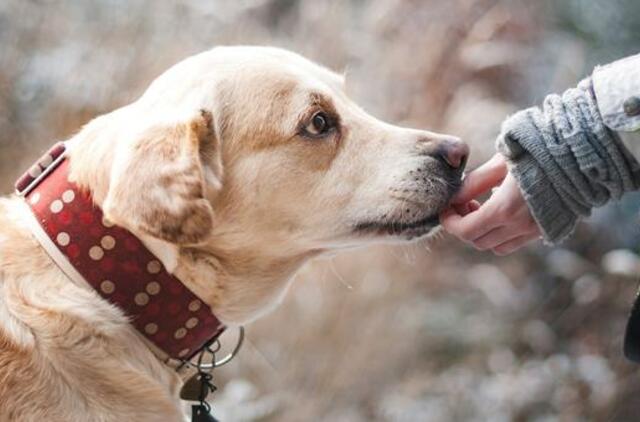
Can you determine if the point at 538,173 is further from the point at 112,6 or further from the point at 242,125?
the point at 112,6

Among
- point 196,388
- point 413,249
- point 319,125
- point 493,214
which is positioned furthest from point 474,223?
point 413,249

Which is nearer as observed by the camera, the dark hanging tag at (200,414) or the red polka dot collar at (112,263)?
the red polka dot collar at (112,263)

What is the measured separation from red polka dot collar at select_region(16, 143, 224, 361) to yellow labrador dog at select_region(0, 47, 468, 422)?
22 mm

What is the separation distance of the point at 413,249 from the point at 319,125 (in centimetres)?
128

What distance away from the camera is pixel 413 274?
3.00 meters

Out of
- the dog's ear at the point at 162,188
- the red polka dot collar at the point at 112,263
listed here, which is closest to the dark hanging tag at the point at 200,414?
the red polka dot collar at the point at 112,263

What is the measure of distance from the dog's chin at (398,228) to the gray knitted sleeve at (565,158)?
226mm

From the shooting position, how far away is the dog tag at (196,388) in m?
1.67

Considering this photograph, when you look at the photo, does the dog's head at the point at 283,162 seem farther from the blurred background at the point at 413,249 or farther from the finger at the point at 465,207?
the blurred background at the point at 413,249

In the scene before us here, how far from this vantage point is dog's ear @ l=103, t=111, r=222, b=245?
1369 mm

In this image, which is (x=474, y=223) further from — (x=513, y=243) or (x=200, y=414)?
(x=200, y=414)

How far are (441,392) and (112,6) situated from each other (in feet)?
5.92

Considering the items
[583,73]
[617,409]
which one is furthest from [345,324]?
[583,73]

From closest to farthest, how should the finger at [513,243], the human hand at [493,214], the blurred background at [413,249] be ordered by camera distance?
1. the human hand at [493,214]
2. the finger at [513,243]
3. the blurred background at [413,249]
